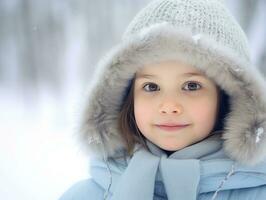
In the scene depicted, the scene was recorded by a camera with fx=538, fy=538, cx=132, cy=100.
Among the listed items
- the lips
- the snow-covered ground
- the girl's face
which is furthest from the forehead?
the snow-covered ground

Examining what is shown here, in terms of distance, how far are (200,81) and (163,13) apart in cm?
20

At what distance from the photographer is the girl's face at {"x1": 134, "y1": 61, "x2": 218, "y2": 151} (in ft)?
4.19

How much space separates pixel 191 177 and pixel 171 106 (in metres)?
0.17

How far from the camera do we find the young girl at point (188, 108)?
4.09 feet

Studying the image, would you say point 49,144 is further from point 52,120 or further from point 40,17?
point 40,17

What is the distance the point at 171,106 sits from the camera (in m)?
1.27

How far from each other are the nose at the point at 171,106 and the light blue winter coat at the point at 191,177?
0.33ft

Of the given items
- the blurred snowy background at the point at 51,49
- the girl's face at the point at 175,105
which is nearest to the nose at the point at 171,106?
the girl's face at the point at 175,105

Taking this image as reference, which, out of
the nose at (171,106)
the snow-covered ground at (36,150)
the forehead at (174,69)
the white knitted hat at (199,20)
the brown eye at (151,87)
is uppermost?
the white knitted hat at (199,20)

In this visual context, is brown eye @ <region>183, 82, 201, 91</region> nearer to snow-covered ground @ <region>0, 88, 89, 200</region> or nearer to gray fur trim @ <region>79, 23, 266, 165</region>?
gray fur trim @ <region>79, 23, 266, 165</region>

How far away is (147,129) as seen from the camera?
4.36 ft

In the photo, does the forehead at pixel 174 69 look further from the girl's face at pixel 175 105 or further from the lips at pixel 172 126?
the lips at pixel 172 126

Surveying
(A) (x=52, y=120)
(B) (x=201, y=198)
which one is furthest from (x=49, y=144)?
(B) (x=201, y=198)

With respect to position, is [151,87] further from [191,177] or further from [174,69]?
Answer: [191,177]
